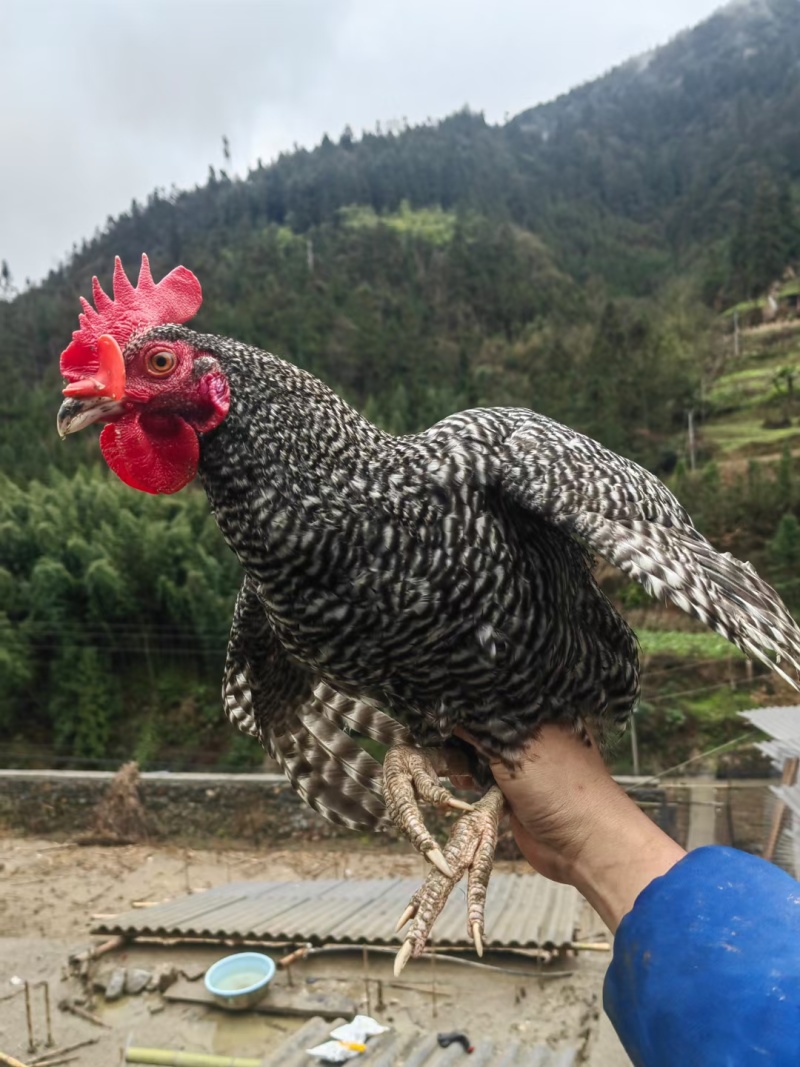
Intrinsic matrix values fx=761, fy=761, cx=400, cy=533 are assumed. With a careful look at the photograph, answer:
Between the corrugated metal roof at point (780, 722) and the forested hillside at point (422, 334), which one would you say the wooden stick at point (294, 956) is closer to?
the corrugated metal roof at point (780, 722)

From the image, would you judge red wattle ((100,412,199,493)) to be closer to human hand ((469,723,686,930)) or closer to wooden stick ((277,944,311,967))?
human hand ((469,723,686,930))

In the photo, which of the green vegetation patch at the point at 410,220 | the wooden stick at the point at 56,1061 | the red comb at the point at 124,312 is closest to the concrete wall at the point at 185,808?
the wooden stick at the point at 56,1061

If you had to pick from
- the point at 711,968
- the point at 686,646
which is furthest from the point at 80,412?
the point at 686,646

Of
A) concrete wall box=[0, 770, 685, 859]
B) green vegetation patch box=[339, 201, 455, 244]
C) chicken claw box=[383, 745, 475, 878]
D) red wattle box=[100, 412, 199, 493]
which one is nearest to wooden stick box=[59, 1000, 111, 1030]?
concrete wall box=[0, 770, 685, 859]

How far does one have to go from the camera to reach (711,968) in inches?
58.1

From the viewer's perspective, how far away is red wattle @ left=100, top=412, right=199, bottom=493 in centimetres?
208

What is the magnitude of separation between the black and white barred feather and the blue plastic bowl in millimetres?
6273

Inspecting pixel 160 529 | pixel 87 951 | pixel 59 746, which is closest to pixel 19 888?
pixel 87 951

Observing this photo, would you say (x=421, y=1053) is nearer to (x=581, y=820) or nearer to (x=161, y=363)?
(x=581, y=820)

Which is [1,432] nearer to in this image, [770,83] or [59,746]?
[59,746]

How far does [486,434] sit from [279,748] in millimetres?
1743

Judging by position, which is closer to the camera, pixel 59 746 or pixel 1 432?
pixel 59 746

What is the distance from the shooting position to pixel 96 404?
200 centimetres

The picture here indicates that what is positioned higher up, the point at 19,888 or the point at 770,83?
the point at 770,83
